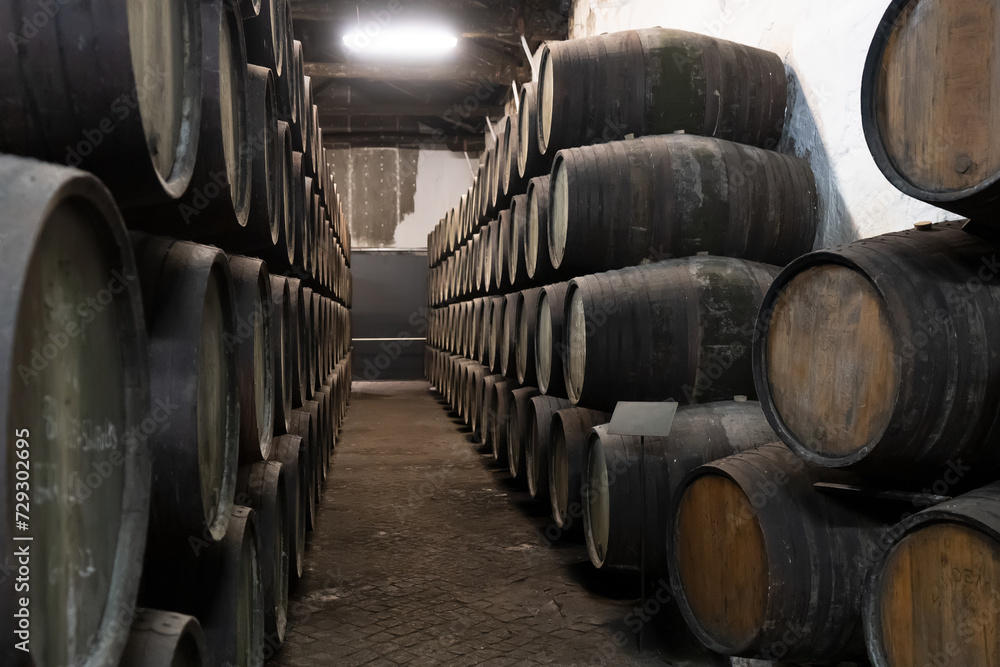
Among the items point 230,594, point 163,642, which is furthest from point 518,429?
point 163,642

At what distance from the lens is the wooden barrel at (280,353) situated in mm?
3023

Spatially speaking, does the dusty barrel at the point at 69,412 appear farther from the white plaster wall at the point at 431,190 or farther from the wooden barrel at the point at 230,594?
the white plaster wall at the point at 431,190

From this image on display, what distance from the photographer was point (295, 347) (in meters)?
3.95

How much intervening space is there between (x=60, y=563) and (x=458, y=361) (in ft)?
27.1

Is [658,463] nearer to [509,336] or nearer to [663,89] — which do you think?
[663,89]

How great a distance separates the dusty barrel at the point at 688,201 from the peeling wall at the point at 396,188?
12004 millimetres

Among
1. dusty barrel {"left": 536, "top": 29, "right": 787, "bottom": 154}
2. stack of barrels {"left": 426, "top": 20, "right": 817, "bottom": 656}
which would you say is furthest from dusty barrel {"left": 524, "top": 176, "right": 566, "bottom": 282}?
dusty barrel {"left": 536, "top": 29, "right": 787, "bottom": 154}

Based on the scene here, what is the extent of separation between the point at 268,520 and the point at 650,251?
2.15 metres

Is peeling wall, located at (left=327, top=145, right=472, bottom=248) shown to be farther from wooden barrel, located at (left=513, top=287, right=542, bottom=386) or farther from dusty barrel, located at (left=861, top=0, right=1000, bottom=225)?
dusty barrel, located at (left=861, top=0, right=1000, bottom=225)

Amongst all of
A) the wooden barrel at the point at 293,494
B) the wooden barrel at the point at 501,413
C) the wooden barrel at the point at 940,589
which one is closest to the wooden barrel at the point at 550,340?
the wooden barrel at the point at 501,413

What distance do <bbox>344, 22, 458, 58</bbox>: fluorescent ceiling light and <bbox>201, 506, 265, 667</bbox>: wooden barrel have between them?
9.06 meters

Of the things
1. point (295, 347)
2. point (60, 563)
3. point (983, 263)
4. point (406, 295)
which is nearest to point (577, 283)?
point (295, 347)

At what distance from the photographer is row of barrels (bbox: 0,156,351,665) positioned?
3.00 feet

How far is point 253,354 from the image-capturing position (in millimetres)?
2375
